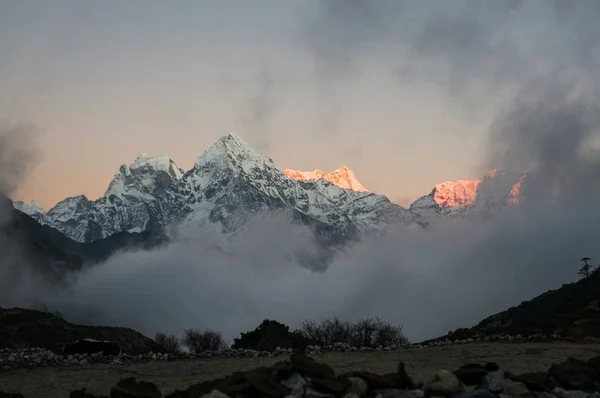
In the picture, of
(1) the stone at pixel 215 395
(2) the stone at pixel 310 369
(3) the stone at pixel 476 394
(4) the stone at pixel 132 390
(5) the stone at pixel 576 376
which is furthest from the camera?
(5) the stone at pixel 576 376

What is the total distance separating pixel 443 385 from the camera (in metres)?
13.8

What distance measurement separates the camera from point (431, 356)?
25.2 meters

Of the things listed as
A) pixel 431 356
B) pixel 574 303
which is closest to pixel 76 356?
pixel 431 356

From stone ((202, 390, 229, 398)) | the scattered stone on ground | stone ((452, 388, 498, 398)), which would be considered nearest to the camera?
stone ((202, 390, 229, 398))

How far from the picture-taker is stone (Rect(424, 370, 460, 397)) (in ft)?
45.2

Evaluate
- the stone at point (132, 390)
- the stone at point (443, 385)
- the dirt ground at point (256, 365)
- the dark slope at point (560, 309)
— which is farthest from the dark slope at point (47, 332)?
the stone at point (443, 385)

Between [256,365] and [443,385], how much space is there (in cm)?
1178

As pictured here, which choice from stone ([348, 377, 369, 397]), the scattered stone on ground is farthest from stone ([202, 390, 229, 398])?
stone ([348, 377, 369, 397])

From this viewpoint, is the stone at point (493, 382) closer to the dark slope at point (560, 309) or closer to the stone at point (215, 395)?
the stone at point (215, 395)

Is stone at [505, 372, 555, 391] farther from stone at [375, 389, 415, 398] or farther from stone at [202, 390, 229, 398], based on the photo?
stone at [202, 390, 229, 398]

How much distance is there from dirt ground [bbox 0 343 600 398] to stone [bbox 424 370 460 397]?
632 centimetres

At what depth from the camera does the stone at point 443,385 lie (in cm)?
1378

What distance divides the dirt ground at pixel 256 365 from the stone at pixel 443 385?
632 centimetres

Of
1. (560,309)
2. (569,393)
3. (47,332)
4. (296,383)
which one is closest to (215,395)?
(296,383)
